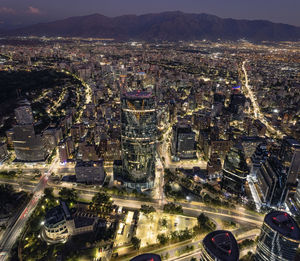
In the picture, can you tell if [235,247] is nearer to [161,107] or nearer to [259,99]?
[161,107]

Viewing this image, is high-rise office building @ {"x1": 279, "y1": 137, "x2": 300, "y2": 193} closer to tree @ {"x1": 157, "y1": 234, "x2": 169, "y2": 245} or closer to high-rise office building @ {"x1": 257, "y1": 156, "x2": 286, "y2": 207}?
high-rise office building @ {"x1": 257, "y1": 156, "x2": 286, "y2": 207}

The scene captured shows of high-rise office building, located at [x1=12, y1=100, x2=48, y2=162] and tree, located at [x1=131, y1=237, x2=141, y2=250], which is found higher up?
high-rise office building, located at [x1=12, y1=100, x2=48, y2=162]

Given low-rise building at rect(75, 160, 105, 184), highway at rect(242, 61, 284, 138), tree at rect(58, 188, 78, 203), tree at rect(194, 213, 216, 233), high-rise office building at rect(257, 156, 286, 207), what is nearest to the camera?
tree at rect(194, 213, 216, 233)

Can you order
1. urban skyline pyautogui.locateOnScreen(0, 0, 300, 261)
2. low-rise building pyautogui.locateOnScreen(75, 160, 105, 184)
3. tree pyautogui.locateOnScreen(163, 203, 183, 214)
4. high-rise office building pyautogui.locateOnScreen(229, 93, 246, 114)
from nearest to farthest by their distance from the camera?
urban skyline pyautogui.locateOnScreen(0, 0, 300, 261)
tree pyautogui.locateOnScreen(163, 203, 183, 214)
low-rise building pyautogui.locateOnScreen(75, 160, 105, 184)
high-rise office building pyautogui.locateOnScreen(229, 93, 246, 114)

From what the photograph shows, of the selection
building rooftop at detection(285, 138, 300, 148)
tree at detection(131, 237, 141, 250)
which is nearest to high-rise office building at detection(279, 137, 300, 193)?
building rooftop at detection(285, 138, 300, 148)

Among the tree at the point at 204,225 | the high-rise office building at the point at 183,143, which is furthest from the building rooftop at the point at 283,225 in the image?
the high-rise office building at the point at 183,143

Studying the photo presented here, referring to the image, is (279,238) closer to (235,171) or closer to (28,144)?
(235,171)
